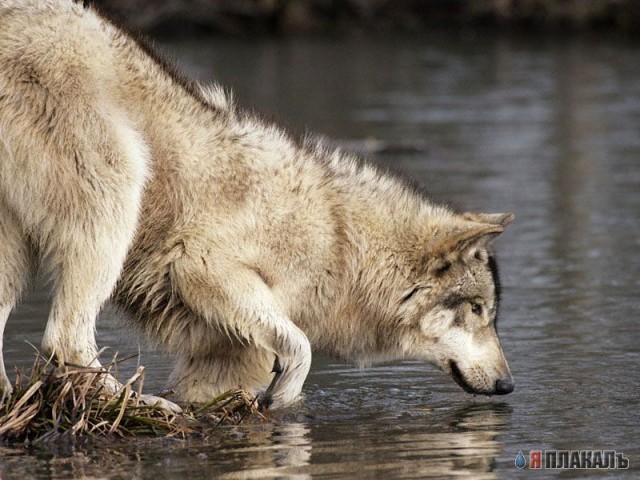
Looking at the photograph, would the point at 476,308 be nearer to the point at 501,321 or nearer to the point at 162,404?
the point at 501,321

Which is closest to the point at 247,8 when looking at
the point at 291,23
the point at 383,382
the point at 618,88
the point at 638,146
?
the point at 291,23

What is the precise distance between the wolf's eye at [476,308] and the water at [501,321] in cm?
52

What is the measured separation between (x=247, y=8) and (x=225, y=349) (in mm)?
27179

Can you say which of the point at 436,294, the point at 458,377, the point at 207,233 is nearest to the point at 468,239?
the point at 436,294

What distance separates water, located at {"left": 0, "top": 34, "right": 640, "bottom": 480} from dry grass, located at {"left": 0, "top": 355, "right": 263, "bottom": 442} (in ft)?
0.44

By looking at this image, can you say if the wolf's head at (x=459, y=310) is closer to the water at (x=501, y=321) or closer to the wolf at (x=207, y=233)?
the wolf at (x=207, y=233)

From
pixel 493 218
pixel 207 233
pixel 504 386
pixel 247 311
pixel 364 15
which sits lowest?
pixel 504 386

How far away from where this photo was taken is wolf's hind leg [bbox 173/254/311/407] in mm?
7555

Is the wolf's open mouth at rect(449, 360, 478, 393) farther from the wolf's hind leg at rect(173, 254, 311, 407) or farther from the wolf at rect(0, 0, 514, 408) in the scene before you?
the wolf's hind leg at rect(173, 254, 311, 407)

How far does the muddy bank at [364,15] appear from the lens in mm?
33000

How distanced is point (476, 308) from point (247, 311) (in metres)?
1.48

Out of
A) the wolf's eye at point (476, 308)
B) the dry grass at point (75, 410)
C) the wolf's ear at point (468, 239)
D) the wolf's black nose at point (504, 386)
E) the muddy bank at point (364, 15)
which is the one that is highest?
the muddy bank at point (364, 15)

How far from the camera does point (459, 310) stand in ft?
26.9

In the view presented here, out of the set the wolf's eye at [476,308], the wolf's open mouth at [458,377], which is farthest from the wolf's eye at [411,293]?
the wolf's open mouth at [458,377]
